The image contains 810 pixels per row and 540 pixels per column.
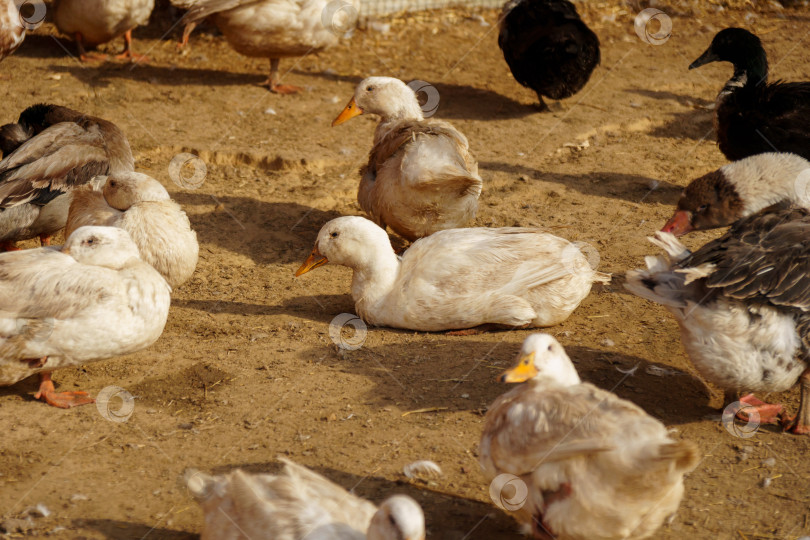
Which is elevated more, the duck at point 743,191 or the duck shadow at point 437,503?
the duck at point 743,191

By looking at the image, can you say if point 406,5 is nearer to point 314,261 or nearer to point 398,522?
point 314,261

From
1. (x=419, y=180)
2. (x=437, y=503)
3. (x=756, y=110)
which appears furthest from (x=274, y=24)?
(x=437, y=503)

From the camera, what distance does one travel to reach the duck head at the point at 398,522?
2.79 m

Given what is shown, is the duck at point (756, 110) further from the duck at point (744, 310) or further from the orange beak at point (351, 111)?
the orange beak at point (351, 111)

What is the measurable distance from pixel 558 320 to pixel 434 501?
1.85 meters

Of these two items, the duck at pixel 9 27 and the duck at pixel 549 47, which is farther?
the duck at pixel 549 47

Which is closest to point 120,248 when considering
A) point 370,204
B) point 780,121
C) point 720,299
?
point 370,204

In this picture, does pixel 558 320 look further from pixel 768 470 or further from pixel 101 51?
pixel 101 51

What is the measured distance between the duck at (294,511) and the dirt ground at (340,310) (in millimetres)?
392

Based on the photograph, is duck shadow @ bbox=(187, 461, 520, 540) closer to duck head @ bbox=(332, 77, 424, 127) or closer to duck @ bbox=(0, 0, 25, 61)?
duck head @ bbox=(332, 77, 424, 127)

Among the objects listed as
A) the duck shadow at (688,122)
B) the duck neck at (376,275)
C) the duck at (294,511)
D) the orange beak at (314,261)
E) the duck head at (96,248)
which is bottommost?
the duck shadow at (688,122)

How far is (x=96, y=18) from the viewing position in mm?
8828

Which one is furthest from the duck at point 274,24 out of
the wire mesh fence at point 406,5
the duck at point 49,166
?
the duck at point 49,166

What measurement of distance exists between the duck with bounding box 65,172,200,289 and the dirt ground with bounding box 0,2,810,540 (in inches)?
14.6
